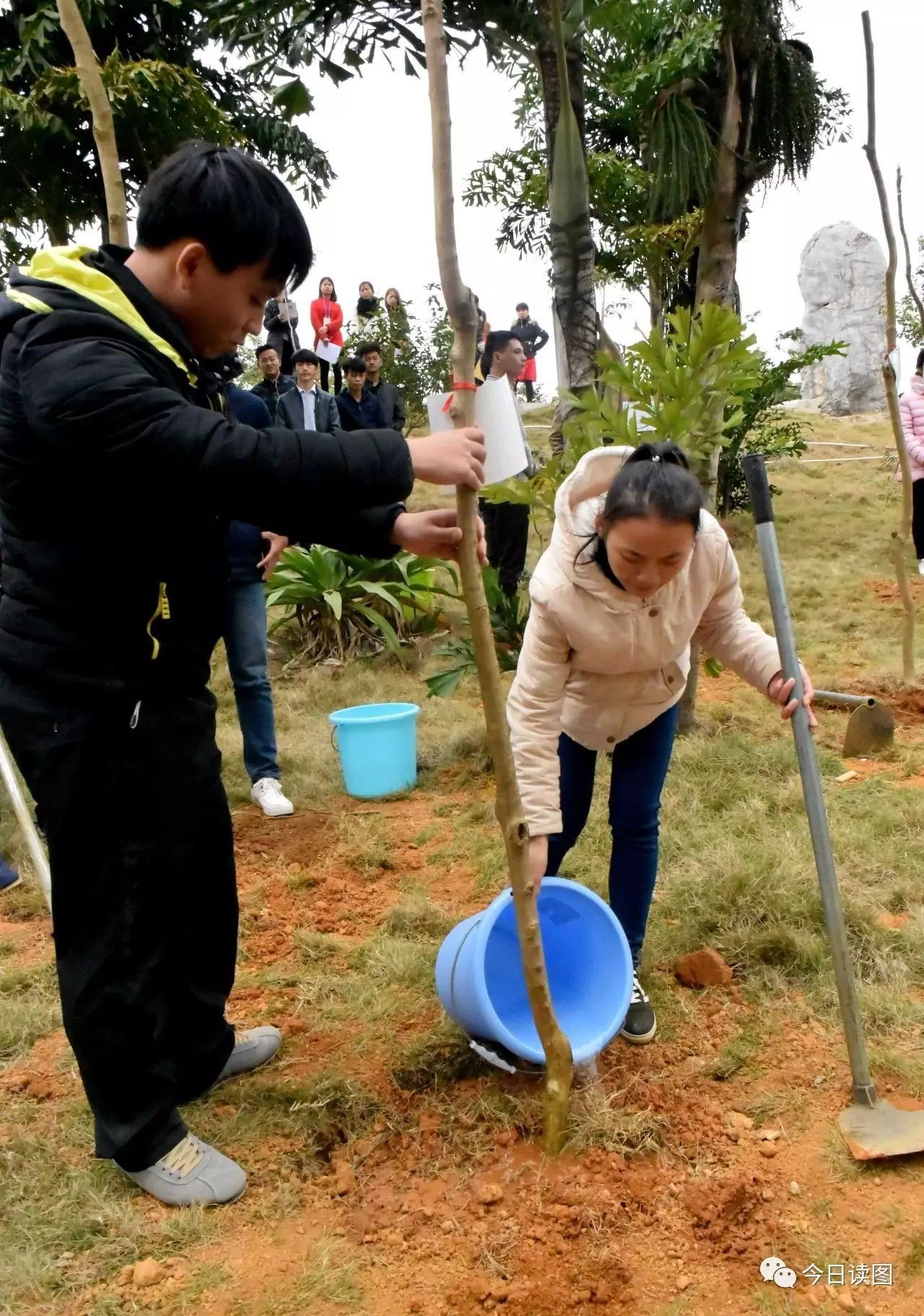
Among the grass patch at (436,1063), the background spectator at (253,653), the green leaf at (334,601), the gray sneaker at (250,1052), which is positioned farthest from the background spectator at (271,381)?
the grass patch at (436,1063)

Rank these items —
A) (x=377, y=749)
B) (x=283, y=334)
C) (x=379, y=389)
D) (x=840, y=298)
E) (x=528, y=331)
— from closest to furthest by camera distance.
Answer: (x=377, y=749)
(x=379, y=389)
(x=283, y=334)
(x=528, y=331)
(x=840, y=298)

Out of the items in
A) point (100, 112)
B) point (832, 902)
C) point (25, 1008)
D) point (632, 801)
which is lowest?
point (25, 1008)

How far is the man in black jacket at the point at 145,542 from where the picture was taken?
139cm

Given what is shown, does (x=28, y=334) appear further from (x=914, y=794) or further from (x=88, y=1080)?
(x=914, y=794)

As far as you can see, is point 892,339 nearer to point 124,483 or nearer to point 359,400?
point 359,400

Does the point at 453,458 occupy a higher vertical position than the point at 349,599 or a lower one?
higher

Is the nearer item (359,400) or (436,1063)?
(436,1063)

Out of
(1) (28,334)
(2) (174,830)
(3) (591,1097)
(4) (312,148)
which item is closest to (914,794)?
(3) (591,1097)

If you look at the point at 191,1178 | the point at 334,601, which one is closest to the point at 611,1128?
the point at 191,1178

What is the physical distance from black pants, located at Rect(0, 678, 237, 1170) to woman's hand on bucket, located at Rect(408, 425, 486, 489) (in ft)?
2.14

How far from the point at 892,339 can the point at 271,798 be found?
3.44m

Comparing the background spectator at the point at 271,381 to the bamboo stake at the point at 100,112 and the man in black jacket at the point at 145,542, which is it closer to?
the bamboo stake at the point at 100,112

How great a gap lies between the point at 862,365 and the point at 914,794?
2043cm

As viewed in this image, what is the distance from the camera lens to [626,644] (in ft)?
6.59
